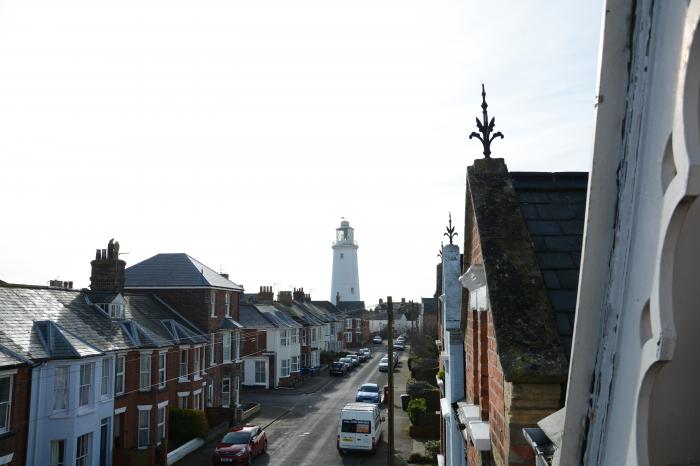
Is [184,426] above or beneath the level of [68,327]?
beneath

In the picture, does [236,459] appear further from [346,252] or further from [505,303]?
[346,252]

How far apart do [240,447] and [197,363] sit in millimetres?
8366

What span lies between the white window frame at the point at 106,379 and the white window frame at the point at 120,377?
721mm

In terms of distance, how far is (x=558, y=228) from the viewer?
5.27 m

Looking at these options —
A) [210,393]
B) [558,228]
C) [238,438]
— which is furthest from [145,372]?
[558,228]

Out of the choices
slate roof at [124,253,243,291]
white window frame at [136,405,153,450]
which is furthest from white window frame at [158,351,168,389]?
slate roof at [124,253,243,291]

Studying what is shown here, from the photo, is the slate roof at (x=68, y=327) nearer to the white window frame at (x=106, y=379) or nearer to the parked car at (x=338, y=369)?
the white window frame at (x=106, y=379)

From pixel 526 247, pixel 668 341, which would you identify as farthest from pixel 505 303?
pixel 668 341

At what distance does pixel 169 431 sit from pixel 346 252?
60.2 metres

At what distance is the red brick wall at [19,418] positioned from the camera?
17422 millimetres

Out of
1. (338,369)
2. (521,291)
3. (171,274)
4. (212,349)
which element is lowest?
(338,369)

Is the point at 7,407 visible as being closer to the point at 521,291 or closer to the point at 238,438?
the point at 238,438

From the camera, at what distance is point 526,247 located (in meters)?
4.88

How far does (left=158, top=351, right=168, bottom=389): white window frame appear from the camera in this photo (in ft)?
86.4
